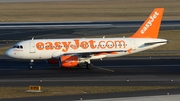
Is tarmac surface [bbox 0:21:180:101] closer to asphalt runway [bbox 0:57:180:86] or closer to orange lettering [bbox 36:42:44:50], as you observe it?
asphalt runway [bbox 0:57:180:86]

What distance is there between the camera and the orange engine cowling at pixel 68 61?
49.7 metres

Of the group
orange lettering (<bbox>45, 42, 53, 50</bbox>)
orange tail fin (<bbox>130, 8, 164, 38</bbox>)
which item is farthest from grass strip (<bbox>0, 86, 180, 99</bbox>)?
orange tail fin (<bbox>130, 8, 164, 38</bbox>)

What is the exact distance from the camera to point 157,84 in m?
41.6

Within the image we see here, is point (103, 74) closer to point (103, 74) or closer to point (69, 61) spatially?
point (103, 74)

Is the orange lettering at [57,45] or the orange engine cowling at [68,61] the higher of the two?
the orange lettering at [57,45]

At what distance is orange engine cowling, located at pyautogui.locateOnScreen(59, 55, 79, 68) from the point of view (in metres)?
49.7

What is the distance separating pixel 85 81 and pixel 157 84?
6.47 metres

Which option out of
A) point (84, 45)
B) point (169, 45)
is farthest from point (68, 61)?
point (169, 45)

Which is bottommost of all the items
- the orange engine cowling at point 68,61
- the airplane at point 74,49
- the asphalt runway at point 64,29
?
the orange engine cowling at point 68,61

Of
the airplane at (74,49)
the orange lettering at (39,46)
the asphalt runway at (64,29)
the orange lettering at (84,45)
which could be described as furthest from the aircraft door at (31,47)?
the asphalt runway at (64,29)

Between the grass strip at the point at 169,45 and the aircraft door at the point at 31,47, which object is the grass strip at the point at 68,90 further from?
the grass strip at the point at 169,45

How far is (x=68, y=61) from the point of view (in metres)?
49.8

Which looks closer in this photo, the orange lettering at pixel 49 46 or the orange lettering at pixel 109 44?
the orange lettering at pixel 49 46

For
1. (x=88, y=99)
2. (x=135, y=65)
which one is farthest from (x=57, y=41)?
(x=88, y=99)
